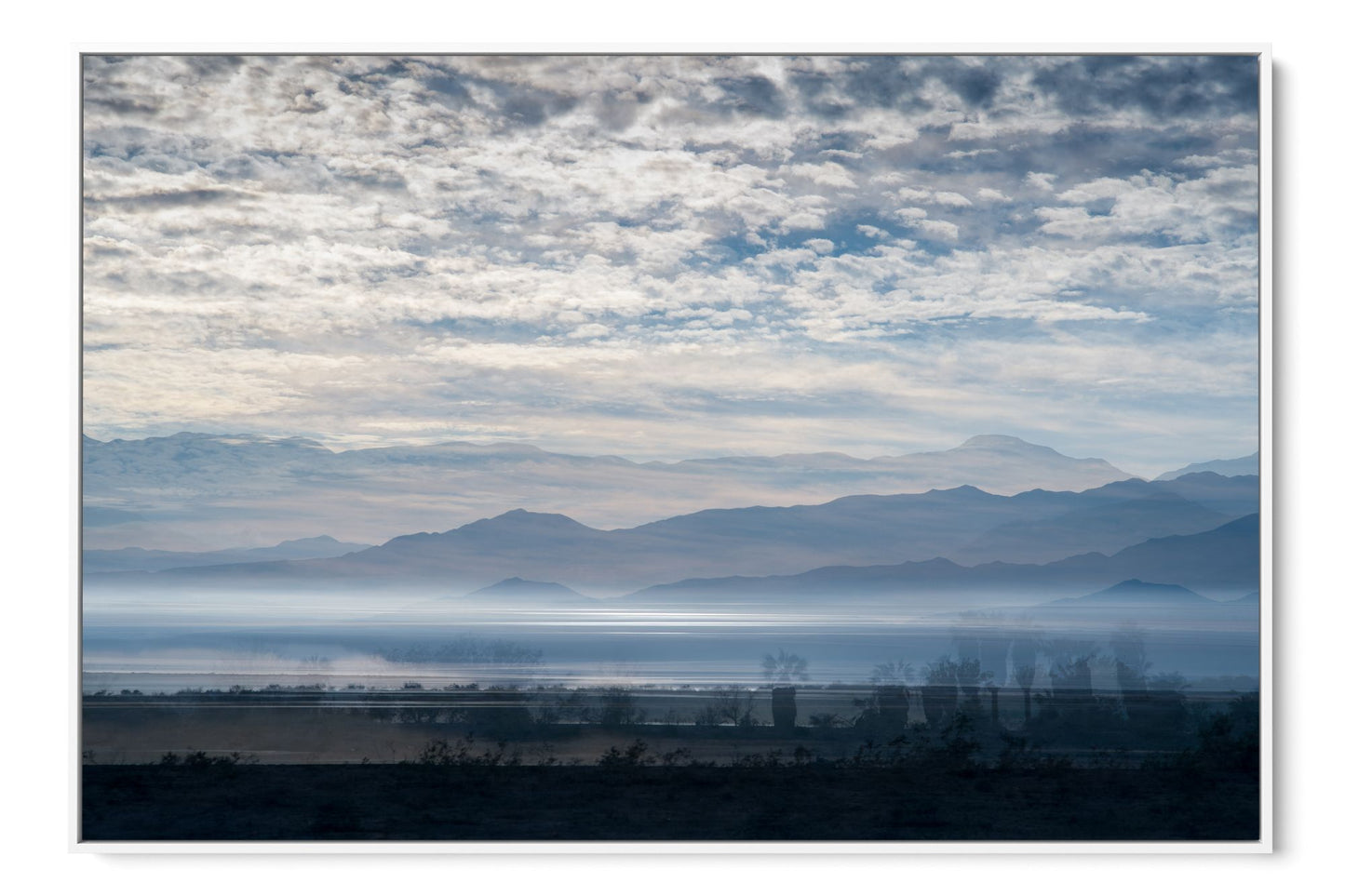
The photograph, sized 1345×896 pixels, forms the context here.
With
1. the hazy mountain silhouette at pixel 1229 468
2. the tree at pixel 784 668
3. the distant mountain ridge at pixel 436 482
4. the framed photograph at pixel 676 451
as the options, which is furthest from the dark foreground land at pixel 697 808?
the hazy mountain silhouette at pixel 1229 468

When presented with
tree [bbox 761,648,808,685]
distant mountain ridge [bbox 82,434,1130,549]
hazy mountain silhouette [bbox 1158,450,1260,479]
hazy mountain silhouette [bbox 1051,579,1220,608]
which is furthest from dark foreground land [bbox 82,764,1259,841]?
hazy mountain silhouette [bbox 1158,450,1260,479]

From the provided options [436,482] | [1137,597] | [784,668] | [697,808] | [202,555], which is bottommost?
[697,808]

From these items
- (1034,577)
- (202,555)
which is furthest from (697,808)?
(202,555)

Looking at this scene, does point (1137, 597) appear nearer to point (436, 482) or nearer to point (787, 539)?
point (787, 539)

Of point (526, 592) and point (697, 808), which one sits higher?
point (526, 592)
